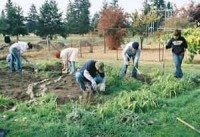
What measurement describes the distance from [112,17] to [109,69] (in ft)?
53.7

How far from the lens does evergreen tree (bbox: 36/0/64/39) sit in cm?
4148

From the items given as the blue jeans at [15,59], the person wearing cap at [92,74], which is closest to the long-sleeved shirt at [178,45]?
the person wearing cap at [92,74]

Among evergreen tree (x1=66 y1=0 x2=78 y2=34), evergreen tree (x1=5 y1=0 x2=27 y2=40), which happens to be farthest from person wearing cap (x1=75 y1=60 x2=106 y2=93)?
evergreen tree (x1=66 y1=0 x2=78 y2=34)

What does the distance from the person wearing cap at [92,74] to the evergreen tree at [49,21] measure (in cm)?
3164

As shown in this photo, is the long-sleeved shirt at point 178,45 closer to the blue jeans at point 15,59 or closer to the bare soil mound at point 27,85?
the bare soil mound at point 27,85

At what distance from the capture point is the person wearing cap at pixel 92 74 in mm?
Result: 9852

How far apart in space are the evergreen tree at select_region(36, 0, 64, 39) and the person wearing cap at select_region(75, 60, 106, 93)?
31.6m

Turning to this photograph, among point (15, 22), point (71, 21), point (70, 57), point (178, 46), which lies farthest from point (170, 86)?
point (71, 21)

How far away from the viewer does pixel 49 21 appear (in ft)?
139

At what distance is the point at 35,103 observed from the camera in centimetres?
941

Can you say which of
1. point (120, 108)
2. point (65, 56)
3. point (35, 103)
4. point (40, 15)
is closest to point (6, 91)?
point (35, 103)

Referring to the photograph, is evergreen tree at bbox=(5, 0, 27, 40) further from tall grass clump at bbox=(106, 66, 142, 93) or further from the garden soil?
tall grass clump at bbox=(106, 66, 142, 93)

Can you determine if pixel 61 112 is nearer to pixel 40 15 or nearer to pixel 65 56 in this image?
pixel 65 56

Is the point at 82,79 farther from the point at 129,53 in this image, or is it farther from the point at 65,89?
the point at 129,53
